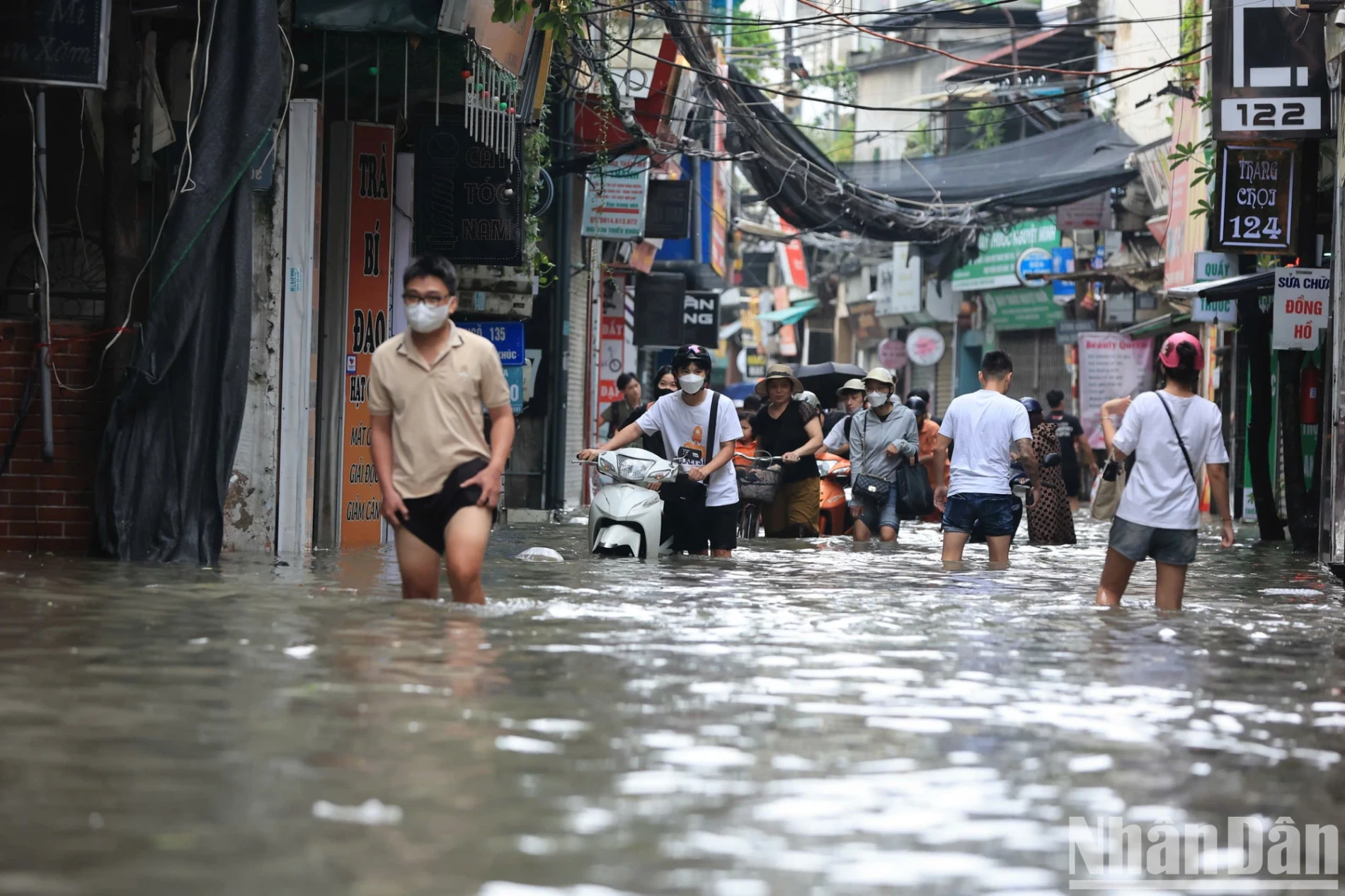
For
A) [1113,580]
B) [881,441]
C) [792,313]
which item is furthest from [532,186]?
[792,313]

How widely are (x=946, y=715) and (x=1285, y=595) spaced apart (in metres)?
6.80

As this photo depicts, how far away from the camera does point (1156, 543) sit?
960 centimetres

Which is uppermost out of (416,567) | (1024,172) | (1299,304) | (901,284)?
(1024,172)

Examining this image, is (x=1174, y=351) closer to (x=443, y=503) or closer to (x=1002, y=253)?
(x=443, y=503)

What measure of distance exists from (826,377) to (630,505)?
12.4m

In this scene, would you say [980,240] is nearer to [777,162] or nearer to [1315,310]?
[777,162]

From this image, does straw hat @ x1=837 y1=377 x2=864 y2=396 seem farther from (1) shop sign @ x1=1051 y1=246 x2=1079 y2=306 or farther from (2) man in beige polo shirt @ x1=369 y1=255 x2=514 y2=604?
(1) shop sign @ x1=1051 y1=246 x2=1079 y2=306

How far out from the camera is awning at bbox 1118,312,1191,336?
97.8ft

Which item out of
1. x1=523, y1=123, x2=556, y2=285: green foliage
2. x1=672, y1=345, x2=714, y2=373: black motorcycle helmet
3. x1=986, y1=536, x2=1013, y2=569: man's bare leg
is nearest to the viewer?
x1=672, y1=345, x2=714, y2=373: black motorcycle helmet

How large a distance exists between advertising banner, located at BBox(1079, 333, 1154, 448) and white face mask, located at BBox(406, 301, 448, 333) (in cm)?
2467

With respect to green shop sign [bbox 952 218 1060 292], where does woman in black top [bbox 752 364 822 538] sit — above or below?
below

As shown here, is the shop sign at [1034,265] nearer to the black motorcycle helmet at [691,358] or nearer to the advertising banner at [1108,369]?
the advertising banner at [1108,369]

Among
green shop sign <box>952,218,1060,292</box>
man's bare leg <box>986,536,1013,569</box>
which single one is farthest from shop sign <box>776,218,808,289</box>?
man's bare leg <box>986,536,1013,569</box>

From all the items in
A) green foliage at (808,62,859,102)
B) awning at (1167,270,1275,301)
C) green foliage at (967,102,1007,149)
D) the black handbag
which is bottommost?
the black handbag
